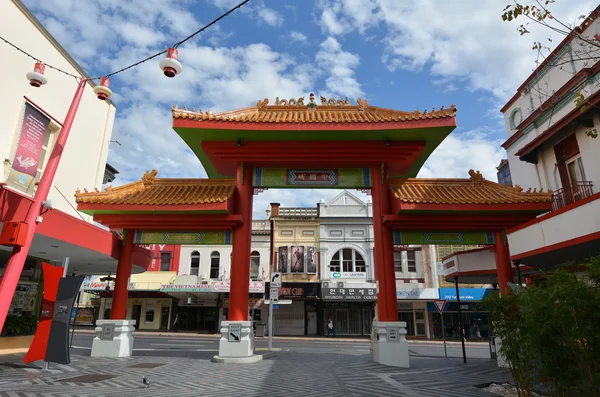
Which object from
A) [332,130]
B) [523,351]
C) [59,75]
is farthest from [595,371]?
[59,75]

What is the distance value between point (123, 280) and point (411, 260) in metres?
22.4

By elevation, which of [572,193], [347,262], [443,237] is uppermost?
[347,262]

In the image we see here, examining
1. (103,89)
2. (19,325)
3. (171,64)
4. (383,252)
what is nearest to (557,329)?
(383,252)

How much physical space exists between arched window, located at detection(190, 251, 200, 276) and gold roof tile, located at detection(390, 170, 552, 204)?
21363 mm

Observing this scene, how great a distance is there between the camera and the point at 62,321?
910 cm

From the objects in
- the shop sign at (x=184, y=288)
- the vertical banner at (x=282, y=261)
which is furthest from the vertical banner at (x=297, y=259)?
the shop sign at (x=184, y=288)

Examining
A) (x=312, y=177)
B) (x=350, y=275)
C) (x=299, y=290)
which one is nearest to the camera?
(x=312, y=177)

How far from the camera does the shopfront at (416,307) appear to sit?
1109 inches

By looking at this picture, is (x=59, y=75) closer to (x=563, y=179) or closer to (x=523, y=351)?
(x=523, y=351)

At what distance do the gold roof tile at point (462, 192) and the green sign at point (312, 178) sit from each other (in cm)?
112

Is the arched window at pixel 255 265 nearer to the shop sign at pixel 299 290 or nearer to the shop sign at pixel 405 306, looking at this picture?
the shop sign at pixel 299 290

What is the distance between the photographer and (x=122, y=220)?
12.5 m

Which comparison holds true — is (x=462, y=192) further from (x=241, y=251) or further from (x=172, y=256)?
(x=172, y=256)

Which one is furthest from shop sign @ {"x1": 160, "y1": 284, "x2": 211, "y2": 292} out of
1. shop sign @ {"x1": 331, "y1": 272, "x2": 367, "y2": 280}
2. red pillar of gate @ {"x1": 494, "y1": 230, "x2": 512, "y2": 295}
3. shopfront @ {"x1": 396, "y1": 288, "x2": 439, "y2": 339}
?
red pillar of gate @ {"x1": 494, "y1": 230, "x2": 512, "y2": 295}
